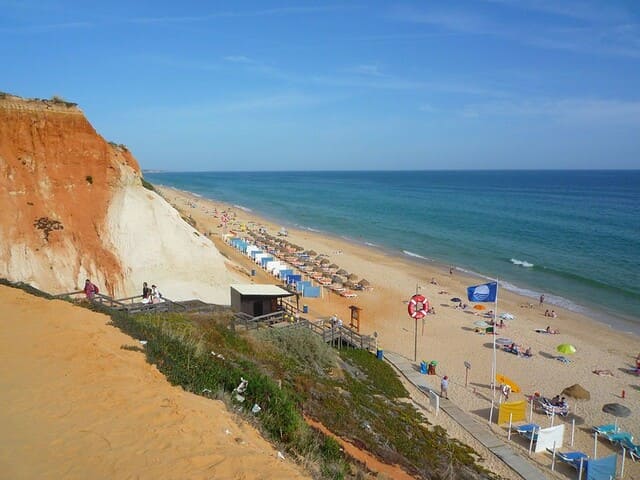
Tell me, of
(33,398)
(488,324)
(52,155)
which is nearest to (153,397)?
(33,398)

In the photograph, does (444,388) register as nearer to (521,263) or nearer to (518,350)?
(518,350)

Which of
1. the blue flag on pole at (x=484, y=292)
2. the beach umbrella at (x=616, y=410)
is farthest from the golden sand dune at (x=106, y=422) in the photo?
the beach umbrella at (x=616, y=410)

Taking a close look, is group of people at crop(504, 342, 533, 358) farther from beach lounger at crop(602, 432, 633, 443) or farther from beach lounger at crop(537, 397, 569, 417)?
beach lounger at crop(602, 432, 633, 443)

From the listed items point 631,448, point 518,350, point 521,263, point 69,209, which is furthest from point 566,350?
point 69,209

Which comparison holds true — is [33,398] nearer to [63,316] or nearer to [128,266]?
[63,316]

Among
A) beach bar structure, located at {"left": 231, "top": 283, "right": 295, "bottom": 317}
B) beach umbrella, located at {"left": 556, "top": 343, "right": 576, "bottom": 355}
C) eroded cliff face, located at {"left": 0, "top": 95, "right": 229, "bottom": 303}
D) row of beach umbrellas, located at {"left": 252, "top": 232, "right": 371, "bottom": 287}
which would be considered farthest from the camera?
row of beach umbrellas, located at {"left": 252, "top": 232, "right": 371, "bottom": 287}

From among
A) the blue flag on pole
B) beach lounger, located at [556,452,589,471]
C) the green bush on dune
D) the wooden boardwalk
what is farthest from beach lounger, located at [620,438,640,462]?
the blue flag on pole
